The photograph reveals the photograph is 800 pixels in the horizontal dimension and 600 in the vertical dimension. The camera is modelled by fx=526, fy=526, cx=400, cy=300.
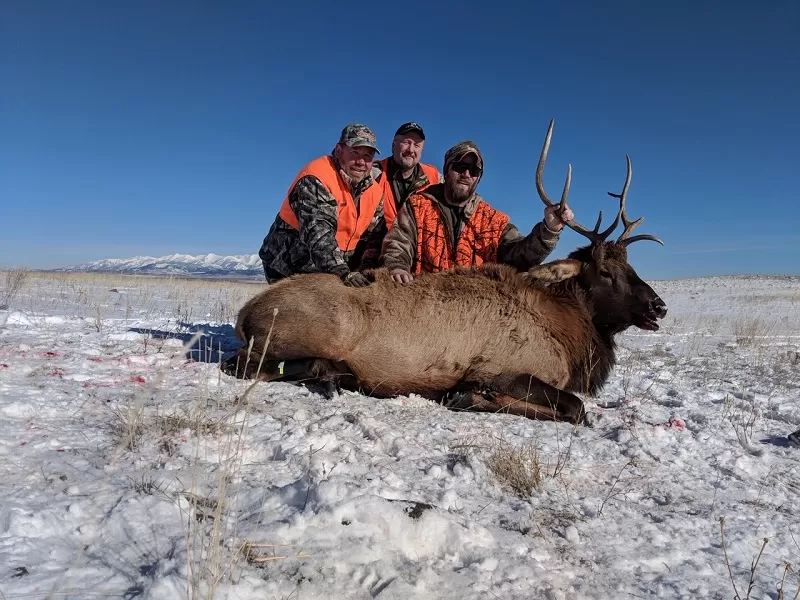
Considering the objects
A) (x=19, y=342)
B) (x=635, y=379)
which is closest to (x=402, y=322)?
(x=635, y=379)

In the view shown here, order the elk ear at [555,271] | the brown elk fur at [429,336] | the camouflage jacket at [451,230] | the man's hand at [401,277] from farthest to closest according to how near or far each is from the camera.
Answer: the camouflage jacket at [451,230]
the elk ear at [555,271]
the man's hand at [401,277]
the brown elk fur at [429,336]

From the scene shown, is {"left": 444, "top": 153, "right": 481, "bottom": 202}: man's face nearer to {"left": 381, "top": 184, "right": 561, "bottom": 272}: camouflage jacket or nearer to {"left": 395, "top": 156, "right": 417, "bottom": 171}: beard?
{"left": 381, "top": 184, "right": 561, "bottom": 272}: camouflage jacket

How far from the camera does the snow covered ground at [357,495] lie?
163cm

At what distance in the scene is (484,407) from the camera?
14.2 ft

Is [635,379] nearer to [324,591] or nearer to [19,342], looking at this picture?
[324,591]

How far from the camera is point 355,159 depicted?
252 inches

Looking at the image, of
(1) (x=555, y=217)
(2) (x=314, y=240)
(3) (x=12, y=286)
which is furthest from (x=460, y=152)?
(3) (x=12, y=286)

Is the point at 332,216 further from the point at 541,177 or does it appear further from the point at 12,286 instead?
the point at 12,286

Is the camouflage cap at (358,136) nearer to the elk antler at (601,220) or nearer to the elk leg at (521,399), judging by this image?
the elk antler at (601,220)

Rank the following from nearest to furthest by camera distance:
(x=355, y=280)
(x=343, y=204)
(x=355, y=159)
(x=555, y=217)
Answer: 1. (x=355, y=280)
2. (x=555, y=217)
3. (x=355, y=159)
4. (x=343, y=204)

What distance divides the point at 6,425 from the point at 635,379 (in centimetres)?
559

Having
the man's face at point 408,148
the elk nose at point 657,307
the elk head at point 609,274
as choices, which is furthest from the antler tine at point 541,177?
the man's face at point 408,148

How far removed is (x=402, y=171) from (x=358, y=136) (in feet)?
5.25

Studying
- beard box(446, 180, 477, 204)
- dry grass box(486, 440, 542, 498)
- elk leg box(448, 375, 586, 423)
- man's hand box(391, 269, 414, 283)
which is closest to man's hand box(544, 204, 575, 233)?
beard box(446, 180, 477, 204)
